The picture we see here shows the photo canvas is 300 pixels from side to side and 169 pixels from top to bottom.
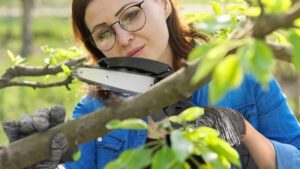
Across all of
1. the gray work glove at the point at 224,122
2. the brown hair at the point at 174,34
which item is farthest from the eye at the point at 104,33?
the gray work glove at the point at 224,122

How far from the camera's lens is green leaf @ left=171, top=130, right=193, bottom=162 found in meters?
1.24

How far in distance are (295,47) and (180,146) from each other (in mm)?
277

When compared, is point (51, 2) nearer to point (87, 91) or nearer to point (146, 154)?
point (87, 91)

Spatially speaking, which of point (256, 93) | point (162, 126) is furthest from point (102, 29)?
point (162, 126)

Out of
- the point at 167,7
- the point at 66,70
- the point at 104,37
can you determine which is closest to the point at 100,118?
the point at 104,37

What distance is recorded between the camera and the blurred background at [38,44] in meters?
6.08

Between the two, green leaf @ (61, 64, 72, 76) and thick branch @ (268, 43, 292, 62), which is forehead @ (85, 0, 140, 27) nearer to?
green leaf @ (61, 64, 72, 76)

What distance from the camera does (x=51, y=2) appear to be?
22609 millimetres

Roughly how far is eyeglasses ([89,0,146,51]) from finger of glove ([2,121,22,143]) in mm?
831

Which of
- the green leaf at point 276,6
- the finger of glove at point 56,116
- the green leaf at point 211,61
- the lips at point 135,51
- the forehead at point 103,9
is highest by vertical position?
the green leaf at point 276,6

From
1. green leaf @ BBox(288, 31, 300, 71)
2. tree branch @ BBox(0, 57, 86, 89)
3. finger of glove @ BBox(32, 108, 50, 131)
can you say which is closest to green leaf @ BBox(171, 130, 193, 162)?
green leaf @ BBox(288, 31, 300, 71)

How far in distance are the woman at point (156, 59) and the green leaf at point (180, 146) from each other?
980 millimetres

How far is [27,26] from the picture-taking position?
40.1 ft

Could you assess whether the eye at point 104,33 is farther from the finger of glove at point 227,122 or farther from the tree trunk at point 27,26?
the tree trunk at point 27,26
